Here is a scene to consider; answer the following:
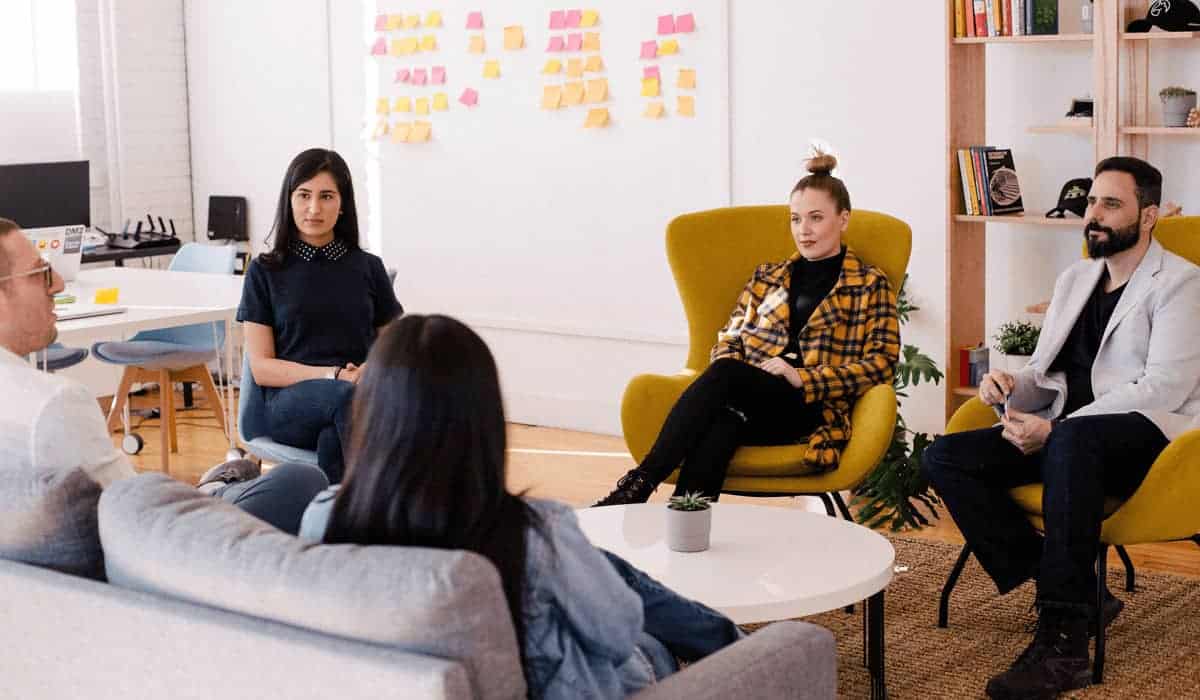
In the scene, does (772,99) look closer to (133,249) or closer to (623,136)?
(623,136)

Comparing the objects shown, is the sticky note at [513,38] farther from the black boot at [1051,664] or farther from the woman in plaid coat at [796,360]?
the black boot at [1051,664]

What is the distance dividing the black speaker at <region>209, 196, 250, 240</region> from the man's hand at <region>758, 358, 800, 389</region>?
152 inches

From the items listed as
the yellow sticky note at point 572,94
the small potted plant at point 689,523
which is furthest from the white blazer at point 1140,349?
the yellow sticky note at point 572,94

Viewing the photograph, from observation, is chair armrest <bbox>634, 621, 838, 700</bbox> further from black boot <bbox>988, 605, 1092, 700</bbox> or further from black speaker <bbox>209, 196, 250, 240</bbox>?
black speaker <bbox>209, 196, 250, 240</bbox>

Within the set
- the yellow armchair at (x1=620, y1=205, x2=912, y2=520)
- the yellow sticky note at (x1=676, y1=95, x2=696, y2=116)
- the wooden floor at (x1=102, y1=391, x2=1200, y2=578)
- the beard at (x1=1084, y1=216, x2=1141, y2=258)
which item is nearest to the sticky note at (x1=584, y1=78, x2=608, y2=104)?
the yellow sticky note at (x1=676, y1=95, x2=696, y2=116)

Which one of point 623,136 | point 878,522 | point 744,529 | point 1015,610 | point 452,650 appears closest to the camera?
point 452,650

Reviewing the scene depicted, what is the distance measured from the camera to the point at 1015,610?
3.96m

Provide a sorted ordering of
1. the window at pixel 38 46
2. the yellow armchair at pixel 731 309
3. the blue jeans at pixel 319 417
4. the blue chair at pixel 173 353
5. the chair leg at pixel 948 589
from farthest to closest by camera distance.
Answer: the window at pixel 38 46 → the blue chair at pixel 173 353 → the blue jeans at pixel 319 417 → the yellow armchair at pixel 731 309 → the chair leg at pixel 948 589

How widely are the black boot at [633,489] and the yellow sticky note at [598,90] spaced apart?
2497mm

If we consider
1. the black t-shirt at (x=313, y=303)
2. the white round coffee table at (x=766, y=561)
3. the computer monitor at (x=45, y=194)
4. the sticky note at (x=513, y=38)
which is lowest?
the white round coffee table at (x=766, y=561)

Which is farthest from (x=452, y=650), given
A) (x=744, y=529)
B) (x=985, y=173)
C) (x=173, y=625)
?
(x=985, y=173)

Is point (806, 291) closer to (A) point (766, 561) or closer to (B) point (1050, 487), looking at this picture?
(B) point (1050, 487)

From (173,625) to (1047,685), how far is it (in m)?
2.14

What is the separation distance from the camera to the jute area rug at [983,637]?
346 cm
